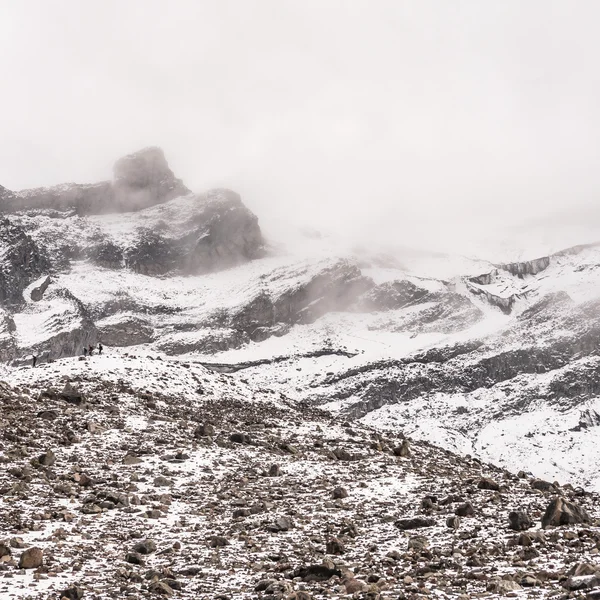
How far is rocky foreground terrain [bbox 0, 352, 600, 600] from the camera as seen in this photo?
1430 centimetres

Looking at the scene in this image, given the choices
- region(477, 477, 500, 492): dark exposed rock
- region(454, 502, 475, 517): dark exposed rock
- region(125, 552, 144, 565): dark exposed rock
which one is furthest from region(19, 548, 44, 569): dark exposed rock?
region(477, 477, 500, 492): dark exposed rock

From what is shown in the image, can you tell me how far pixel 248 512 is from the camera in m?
22.0

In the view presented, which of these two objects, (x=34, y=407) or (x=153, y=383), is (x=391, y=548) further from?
(x=153, y=383)

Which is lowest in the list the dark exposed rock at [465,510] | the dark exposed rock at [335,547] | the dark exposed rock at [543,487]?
the dark exposed rock at [543,487]

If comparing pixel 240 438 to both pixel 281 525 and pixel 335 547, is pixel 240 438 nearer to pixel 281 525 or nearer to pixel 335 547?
pixel 281 525

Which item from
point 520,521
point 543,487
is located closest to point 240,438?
point 543,487

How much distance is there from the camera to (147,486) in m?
24.9

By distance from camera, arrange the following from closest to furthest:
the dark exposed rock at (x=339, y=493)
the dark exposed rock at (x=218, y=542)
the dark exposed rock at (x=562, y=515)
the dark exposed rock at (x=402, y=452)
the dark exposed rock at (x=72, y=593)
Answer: the dark exposed rock at (x=72, y=593) < the dark exposed rock at (x=562, y=515) < the dark exposed rock at (x=218, y=542) < the dark exposed rock at (x=339, y=493) < the dark exposed rock at (x=402, y=452)

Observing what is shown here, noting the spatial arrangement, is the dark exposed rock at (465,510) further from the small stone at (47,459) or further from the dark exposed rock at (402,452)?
the small stone at (47,459)

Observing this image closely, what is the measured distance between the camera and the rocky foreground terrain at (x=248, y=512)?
46.9 ft

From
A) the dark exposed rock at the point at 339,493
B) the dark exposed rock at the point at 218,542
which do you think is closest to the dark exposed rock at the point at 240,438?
the dark exposed rock at the point at 339,493

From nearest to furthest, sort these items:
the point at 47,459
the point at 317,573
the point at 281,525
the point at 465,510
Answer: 1. the point at 317,573
2. the point at 281,525
3. the point at 465,510
4. the point at 47,459

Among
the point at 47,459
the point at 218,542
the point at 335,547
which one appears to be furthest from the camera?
the point at 47,459

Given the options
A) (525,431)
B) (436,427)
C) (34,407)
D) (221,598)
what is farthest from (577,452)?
(221,598)
